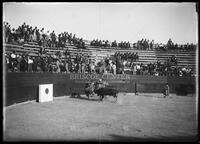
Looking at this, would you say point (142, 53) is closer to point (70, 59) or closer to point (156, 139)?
point (70, 59)

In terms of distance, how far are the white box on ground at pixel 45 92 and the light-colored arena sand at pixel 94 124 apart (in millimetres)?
1815

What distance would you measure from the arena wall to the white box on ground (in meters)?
0.31

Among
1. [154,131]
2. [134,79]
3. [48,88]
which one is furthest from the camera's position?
[134,79]

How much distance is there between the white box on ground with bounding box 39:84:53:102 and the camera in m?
15.5

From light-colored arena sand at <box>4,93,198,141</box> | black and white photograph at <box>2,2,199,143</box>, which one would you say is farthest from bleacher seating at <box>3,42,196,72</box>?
light-colored arena sand at <box>4,93,198,141</box>

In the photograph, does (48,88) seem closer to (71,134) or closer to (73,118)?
(73,118)

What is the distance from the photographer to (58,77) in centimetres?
1848

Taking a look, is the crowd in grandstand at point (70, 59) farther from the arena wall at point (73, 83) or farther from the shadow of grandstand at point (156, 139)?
the shadow of grandstand at point (156, 139)

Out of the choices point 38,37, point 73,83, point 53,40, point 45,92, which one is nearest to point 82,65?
point 73,83

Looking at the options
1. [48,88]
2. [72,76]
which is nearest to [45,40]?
[72,76]

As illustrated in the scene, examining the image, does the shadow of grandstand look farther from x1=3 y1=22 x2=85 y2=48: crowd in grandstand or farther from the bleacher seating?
the bleacher seating

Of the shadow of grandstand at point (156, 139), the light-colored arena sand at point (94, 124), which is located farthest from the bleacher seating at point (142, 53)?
the shadow of grandstand at point (156, 139)

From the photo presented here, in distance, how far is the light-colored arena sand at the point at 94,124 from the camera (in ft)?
28.6

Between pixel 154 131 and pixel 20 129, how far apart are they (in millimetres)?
4718
